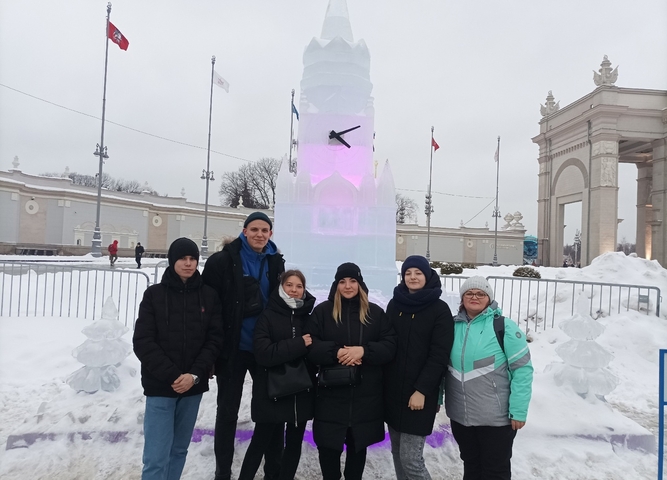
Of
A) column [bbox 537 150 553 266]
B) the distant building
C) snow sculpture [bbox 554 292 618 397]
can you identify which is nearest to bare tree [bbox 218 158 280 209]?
the distant building

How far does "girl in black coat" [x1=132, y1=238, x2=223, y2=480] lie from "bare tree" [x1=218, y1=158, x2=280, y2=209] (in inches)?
1959

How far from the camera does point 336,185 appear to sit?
739 cm

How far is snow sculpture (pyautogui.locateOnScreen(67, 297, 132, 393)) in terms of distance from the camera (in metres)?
4.92

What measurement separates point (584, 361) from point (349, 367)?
170 inches

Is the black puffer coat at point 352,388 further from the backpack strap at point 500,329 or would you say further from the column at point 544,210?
the column at point 544,210

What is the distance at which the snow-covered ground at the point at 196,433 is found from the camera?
3885 millimetres

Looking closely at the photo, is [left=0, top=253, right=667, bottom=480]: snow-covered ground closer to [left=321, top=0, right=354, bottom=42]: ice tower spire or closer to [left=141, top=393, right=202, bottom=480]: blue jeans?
[left=141, top=393, right=202, bottom=480]: blue jeans

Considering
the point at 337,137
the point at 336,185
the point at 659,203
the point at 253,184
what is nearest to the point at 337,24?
the point at 337,137

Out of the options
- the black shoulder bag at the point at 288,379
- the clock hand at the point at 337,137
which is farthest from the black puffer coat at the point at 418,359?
the clock hand at the point at 337,137

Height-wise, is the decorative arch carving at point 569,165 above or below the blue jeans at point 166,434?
above

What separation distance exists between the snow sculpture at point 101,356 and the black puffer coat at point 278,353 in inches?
113

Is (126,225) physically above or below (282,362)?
above

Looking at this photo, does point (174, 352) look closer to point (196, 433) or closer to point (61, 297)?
point (196, 433)

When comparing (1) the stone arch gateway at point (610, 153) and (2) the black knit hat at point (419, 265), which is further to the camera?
(1) the stone arch gateway at point (610, 153)
